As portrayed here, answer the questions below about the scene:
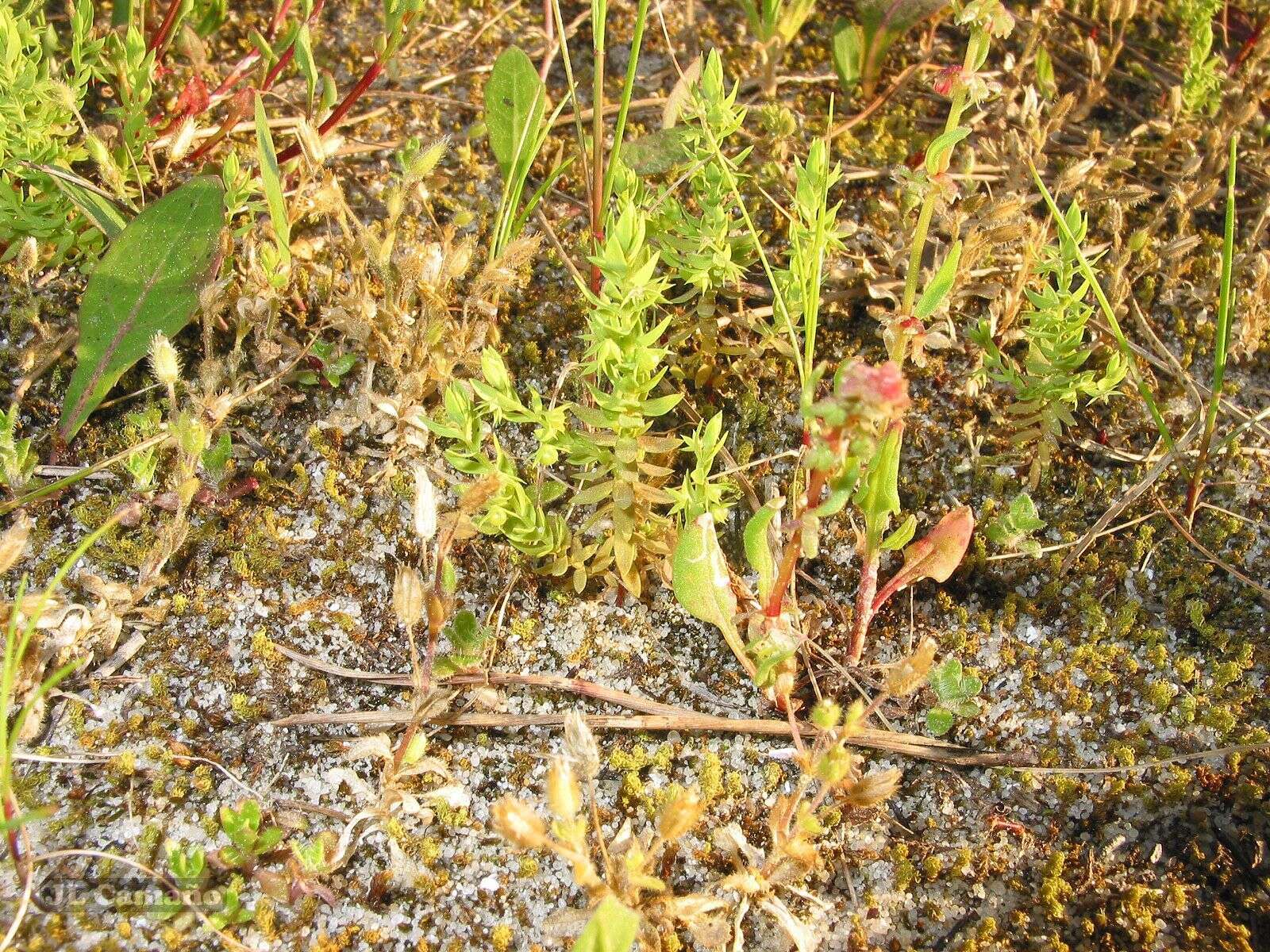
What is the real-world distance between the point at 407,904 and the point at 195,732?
0.40 meters

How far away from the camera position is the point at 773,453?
1.82m

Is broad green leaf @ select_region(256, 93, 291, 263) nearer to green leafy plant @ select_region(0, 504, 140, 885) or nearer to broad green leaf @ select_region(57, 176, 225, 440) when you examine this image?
broad green leaf @ select_region(57, 176, 225, 440)

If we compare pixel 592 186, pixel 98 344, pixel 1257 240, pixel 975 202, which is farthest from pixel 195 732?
pixel 1257 240

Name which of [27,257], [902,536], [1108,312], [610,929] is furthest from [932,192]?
[27,257]

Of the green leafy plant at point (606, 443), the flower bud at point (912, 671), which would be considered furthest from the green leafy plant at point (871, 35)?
the flower bud at point (912, 671)

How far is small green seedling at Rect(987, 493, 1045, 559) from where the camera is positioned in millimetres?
1629

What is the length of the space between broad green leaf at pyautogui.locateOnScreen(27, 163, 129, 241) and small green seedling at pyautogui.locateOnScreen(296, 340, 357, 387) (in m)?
0.42

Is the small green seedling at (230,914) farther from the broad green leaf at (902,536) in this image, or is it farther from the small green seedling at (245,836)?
the broad green leaf at (902,536)

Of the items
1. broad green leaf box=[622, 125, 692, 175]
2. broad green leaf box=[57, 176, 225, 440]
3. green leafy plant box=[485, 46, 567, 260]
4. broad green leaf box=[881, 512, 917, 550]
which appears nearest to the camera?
broad green leaf box=[881, 512, 917, 550]

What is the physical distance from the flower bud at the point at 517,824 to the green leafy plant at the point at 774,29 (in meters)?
1.62

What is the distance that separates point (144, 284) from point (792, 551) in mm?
1206

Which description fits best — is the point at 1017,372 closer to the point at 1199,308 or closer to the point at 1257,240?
the point at 1199,308

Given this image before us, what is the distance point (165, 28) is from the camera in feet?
6.69

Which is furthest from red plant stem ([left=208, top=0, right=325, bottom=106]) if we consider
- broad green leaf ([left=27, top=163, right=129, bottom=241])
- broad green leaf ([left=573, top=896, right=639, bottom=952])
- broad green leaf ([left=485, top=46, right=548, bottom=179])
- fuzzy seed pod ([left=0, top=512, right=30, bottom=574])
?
broad green leaf ([left=573, top=896, right=639, bottom=952])
